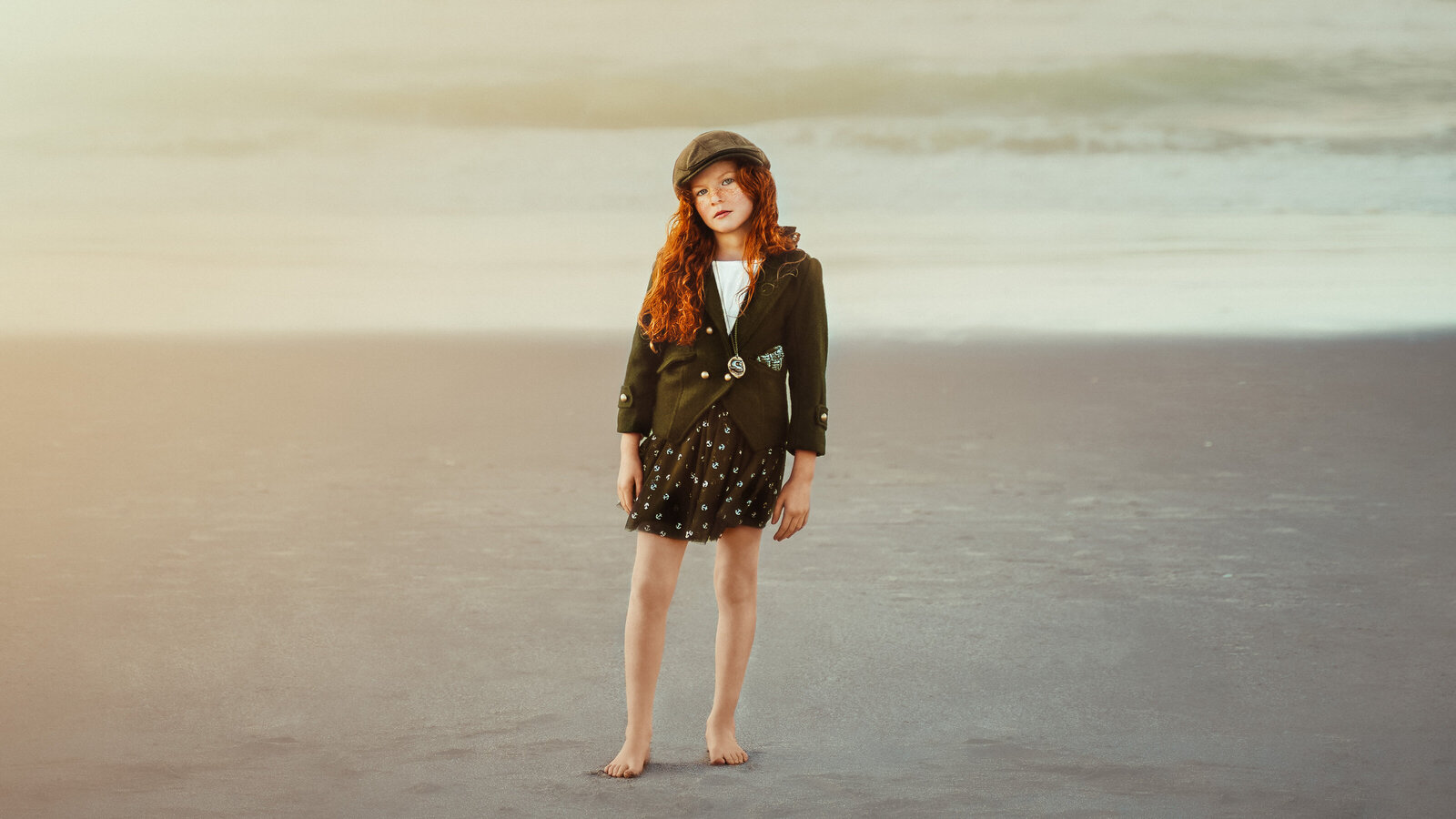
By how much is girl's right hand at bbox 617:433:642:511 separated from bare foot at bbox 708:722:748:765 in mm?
590

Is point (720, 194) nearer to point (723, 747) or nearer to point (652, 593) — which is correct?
point (652, 593)

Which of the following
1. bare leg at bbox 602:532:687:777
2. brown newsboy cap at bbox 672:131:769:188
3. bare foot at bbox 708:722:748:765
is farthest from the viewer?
bare foot at bbox 708:722:748:765

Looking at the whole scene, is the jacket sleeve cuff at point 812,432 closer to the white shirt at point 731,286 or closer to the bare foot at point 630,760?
the white shirt at point 731,286

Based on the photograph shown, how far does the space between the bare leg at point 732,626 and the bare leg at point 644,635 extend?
0.38 ft

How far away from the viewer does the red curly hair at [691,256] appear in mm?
3062

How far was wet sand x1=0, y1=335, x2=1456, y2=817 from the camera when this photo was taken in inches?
124

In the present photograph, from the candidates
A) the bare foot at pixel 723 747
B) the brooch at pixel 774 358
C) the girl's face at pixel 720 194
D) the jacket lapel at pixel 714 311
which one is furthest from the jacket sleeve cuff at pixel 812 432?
the bare foot at pixel 723 747

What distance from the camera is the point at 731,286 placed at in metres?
3.11

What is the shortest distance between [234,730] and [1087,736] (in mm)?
2178

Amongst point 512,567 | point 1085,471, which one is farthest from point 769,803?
point 1085,471

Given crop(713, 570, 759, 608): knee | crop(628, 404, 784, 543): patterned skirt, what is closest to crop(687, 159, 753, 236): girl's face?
crop(628, 404, 784, 543): patterned skirt

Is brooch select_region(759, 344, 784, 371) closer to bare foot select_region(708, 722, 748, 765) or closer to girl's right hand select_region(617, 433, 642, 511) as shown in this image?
girl's right hand select_region(617, 433, 642, 511)

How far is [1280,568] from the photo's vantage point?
5.38 m

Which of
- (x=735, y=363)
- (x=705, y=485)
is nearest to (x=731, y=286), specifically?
(x=735, y=363)
